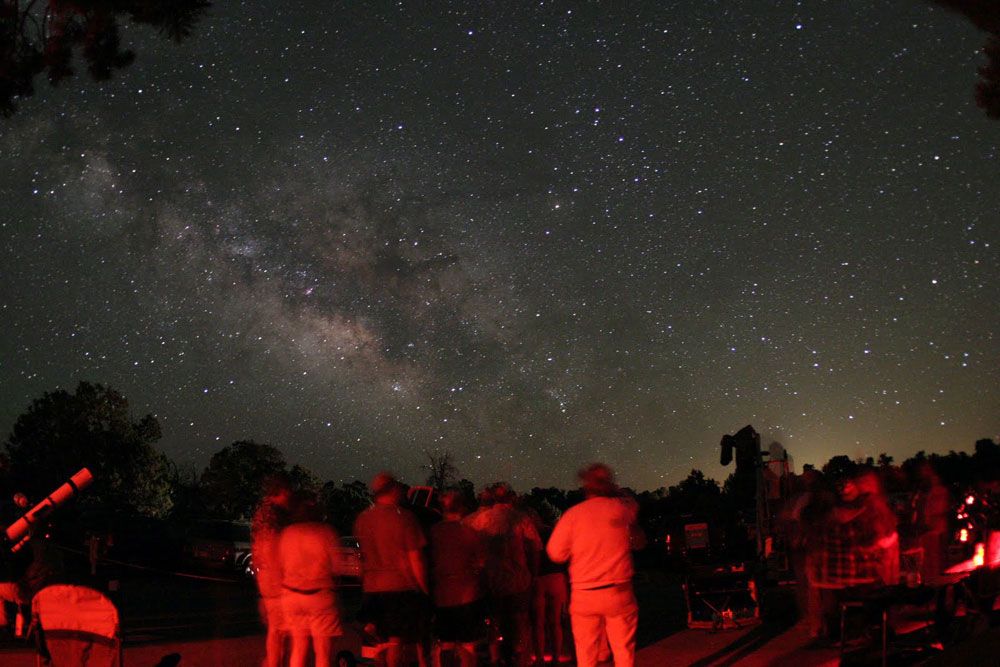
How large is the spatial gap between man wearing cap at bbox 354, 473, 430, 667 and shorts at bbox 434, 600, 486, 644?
365mm

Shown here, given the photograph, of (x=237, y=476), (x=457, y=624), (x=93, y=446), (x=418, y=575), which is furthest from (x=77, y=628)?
(x=237, y=476)

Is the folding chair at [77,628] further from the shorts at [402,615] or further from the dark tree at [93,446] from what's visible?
the dark tree at [93,446]

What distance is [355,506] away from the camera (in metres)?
51.1

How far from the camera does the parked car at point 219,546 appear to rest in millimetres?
28797

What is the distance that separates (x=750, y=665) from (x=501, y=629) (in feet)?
8.52

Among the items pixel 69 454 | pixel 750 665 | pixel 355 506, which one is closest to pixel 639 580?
pixel 750 665

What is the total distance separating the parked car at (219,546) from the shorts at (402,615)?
21201 mm

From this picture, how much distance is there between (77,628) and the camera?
24.8ft

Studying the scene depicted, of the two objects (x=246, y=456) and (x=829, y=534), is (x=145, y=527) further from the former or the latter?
(x=246, y=456)

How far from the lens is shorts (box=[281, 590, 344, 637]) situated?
8070mm

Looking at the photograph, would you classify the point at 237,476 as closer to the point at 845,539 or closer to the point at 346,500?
the point at 346,500

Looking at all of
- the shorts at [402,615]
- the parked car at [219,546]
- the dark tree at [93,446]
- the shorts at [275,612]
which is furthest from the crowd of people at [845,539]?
the dark tree at [93,446]

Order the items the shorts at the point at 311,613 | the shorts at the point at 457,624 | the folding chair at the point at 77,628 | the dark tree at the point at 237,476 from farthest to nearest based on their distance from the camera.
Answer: the dark tree at the point at 237,476
the shorts at the point at 457,624
the shorts at the point at 311,613
the folding chair at the point at 77,628

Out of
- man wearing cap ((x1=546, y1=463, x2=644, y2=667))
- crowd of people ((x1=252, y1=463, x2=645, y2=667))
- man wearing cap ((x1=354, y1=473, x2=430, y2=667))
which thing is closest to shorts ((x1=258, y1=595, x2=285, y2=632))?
crowd of people ((x1=252, y1=463, x2=645, y2=667))
